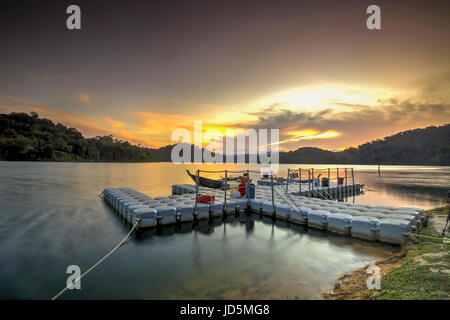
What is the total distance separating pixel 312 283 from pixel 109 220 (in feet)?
42.0

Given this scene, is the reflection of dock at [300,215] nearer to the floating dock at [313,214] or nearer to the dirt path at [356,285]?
the floating dock at [313,214]

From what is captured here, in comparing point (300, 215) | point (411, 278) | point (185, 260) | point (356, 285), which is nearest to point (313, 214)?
point (300, 215)

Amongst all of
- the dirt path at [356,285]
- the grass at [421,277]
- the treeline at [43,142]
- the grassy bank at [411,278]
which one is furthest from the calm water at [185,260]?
the treeline at [43,142]

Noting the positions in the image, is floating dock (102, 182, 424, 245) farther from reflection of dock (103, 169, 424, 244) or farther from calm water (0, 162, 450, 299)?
calm water (0, 162, 450, 299)

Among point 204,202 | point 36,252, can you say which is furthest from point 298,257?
point 36,252

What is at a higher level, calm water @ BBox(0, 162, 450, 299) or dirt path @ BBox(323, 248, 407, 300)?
dirt path @ BBox(323, 248, 407, 300)

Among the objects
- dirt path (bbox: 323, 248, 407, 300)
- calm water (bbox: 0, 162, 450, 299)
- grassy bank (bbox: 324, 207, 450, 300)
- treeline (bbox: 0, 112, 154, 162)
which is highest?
treeline (bbox: 0, 112, 154, 162)

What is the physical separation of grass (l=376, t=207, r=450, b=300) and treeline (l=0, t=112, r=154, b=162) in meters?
174

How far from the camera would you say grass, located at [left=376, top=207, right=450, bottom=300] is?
438 cm

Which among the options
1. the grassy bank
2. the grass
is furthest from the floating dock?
the grass

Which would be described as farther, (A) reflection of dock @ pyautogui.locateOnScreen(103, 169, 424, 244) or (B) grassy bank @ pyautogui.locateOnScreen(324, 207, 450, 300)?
(A) reflection of dock @ pyautogui.locateOnScreen(103, 169, 424, 244)

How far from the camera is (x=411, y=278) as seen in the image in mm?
5035

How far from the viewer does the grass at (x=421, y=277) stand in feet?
14.4

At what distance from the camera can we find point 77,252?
910 cm
